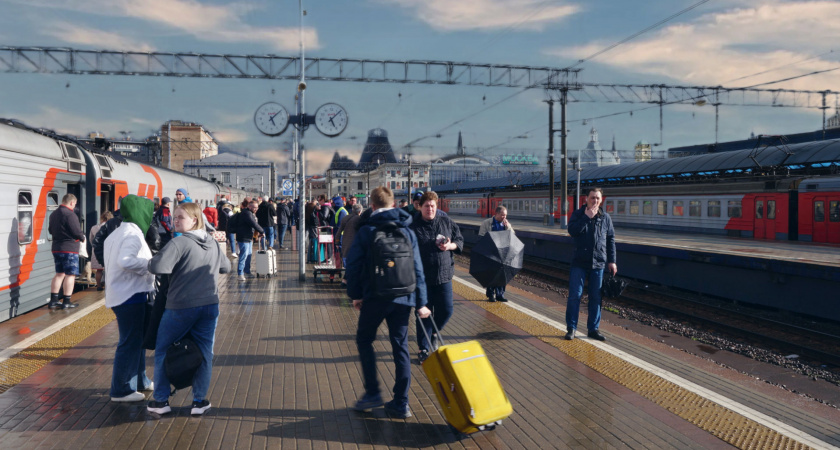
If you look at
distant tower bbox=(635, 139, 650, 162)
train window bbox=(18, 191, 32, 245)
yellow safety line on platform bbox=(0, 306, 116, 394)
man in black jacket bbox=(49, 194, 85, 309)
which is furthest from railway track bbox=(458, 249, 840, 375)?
distant tower bbox=(635, 139, 650, 162)

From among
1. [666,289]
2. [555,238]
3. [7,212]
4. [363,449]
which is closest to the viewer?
[363,449]

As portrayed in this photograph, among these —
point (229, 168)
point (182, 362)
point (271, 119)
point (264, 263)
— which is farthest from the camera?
point (229, 168)

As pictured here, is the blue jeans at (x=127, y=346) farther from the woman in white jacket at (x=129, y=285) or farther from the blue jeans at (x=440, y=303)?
the blue jeans at (x=440, y=303)

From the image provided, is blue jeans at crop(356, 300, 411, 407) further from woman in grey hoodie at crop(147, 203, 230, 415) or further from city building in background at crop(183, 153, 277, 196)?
city building in background at crop(183, 153, 277, 196)

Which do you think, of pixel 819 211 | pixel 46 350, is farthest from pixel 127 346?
pixel 819 211

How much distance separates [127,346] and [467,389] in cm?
292

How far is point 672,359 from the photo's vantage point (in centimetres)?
687

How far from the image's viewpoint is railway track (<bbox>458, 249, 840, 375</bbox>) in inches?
356

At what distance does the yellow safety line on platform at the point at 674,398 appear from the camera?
4.44m

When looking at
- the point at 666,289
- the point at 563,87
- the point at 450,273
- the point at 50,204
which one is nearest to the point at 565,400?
the point at 450,273

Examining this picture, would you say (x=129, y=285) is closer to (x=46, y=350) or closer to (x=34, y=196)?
(x=46, y=350)

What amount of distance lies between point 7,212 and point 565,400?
8.00m

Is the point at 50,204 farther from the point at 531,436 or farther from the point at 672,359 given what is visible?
the point at 672,359

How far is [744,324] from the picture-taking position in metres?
11.3
